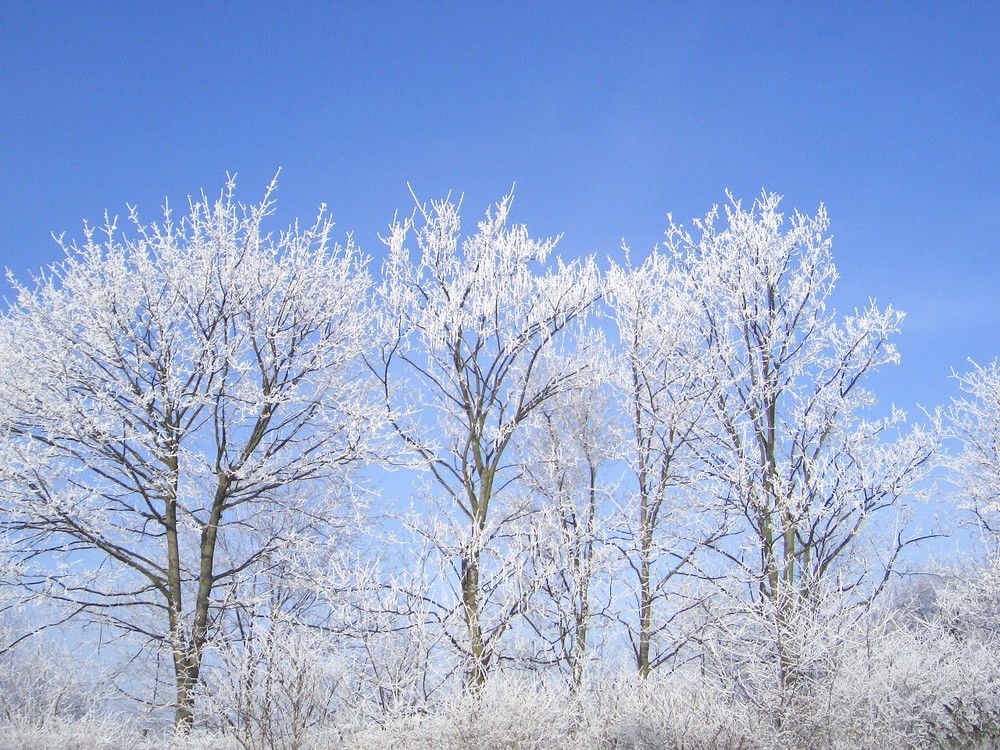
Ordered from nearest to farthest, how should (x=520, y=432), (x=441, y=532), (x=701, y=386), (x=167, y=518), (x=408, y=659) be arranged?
(x=408, y=659)
(x=441, y=532)
(x=167, y=518)
(x=701, y=386)
(x=520, y=432)

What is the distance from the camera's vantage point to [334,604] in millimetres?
10859

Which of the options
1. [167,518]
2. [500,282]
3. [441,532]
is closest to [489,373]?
[500,282]

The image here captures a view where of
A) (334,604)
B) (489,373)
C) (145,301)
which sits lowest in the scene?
(334,604)

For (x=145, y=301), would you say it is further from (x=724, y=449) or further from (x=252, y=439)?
(x=724, y=449)

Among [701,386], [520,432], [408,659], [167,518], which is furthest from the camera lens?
[520,432]

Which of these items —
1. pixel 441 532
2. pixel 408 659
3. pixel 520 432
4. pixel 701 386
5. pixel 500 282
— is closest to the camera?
pixel 408 659

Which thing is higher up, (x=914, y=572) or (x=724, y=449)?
(x=724, y=449)

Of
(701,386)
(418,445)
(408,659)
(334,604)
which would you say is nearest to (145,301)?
(418,445)

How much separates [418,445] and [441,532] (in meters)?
1.89

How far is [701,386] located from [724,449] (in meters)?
1.14

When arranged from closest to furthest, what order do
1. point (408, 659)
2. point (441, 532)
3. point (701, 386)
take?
point (408, 659), point (441, 532), point (701, 386)

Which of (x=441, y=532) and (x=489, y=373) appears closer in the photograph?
(x=441, y=532)

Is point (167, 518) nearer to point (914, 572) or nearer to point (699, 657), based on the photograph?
point (699, 657)

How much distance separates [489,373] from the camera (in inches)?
496
